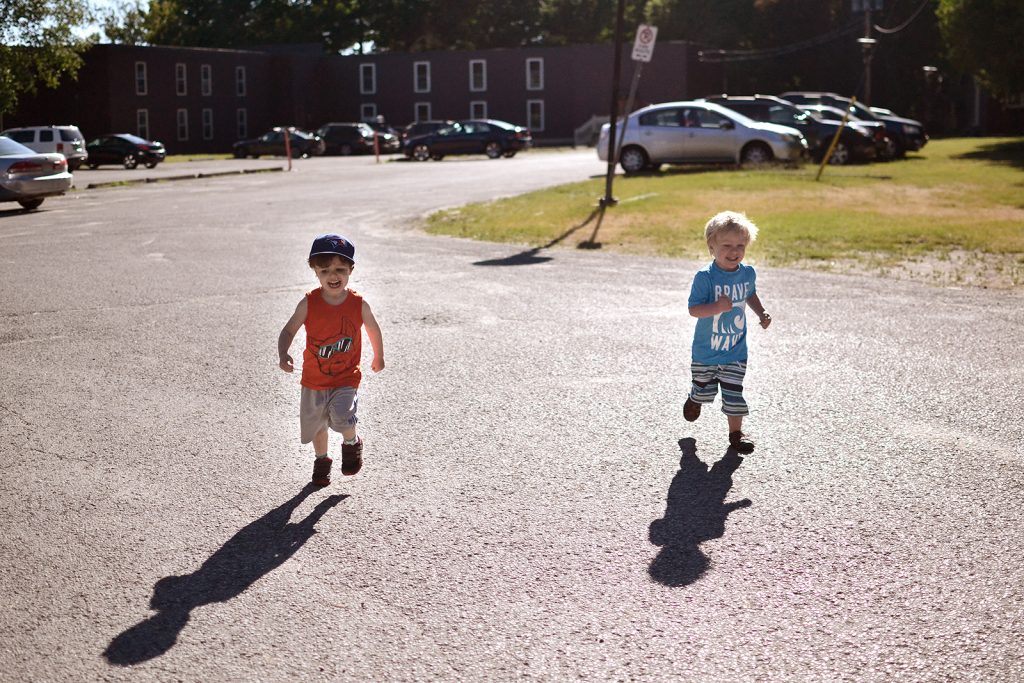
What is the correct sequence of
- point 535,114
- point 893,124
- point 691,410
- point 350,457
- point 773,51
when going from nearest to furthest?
point 350,457 < point 691,410 < point 893,124 < point 773,51 < point 535,114

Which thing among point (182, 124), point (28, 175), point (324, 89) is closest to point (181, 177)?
point (28, 175)

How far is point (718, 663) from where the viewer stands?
360 centimetres

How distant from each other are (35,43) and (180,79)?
78.1ft

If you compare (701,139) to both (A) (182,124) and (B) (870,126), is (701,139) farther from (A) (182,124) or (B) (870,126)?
(A) (182,124)

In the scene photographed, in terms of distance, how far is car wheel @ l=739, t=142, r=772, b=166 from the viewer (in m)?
28.7

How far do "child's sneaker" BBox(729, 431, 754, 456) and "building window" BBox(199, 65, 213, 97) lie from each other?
66.7 m

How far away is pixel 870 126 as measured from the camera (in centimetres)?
3262

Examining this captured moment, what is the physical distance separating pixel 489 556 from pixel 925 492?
200 centimetres

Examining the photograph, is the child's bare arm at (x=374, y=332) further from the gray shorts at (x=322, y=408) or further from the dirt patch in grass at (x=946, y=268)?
the dirt patch in grass at (x=946, y=268)

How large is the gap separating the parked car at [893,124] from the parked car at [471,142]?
494 inches

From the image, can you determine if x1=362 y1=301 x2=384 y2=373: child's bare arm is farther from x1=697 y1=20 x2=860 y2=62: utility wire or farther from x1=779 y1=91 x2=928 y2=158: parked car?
x1=697 y1=20 x2=860 y2=62: utility wire

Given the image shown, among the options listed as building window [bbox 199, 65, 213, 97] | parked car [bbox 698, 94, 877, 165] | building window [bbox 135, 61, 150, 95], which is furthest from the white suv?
building window [bbox 199, 65, 213, 97]

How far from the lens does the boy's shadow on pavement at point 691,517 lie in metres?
4.39

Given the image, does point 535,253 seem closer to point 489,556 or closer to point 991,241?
point 991,241
